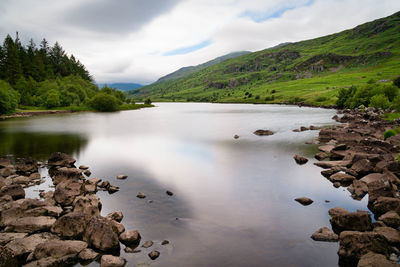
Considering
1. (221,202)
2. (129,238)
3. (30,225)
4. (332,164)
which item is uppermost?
(30,225)

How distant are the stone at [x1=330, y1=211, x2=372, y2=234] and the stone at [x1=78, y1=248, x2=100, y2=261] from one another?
1395 centimetres

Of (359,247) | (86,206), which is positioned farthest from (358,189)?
(86,206)

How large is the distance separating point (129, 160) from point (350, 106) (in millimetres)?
103438

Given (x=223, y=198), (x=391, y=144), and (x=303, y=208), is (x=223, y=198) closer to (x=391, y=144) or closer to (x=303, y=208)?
(x=303, y=208)

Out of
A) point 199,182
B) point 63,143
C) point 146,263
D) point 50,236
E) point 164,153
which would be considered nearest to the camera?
point 146,263

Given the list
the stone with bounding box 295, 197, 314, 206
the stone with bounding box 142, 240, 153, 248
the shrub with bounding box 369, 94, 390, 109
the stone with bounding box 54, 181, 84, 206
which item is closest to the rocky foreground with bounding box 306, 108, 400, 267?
the stone with bounding box 295, 197, 314, 206

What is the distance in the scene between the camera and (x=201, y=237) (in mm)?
15133

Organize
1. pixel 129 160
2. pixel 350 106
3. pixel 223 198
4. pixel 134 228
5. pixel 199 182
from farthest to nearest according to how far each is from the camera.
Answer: pixel 350 106, pixel 129 160, pixel 199 182, pixel 223 198, pixel 134 228

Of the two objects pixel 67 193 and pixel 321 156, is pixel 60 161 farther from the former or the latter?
pixel 321 156

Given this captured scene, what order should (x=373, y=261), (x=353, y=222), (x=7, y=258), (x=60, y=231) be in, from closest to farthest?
(x=373, y=261) < (x=7, y=258) < (x=60, y=231) < (x=353, y=222)

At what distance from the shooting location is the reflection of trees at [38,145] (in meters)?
37.9

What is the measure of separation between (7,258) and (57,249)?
79.2 inches

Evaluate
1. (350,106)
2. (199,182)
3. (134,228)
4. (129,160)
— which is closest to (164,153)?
(129,160)

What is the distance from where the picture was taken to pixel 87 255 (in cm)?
1292
